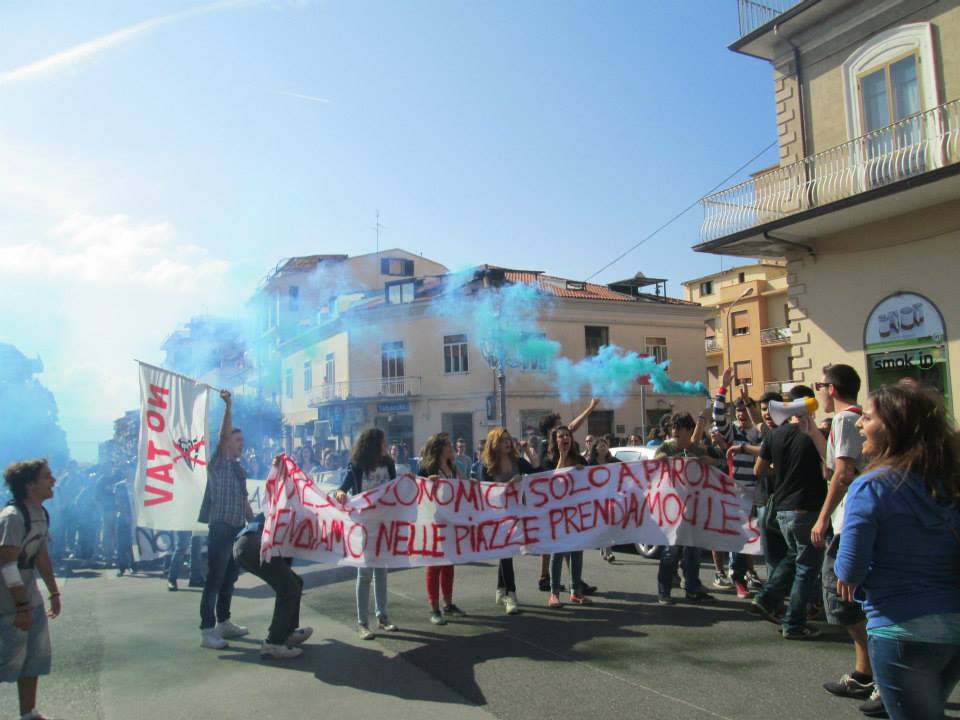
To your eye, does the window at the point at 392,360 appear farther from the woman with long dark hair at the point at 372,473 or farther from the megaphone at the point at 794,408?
the megaphone at the point at 794,408

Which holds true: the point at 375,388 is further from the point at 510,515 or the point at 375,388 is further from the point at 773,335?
the point at 510,515

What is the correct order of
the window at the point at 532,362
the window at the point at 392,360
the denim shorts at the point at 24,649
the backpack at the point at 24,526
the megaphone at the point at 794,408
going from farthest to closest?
the window at the point at 392,360
the window at the point at 532,362
the megaphone at the point at 794,408
the backpack at the point at 24,526
the denim shorts at the point at 24,649

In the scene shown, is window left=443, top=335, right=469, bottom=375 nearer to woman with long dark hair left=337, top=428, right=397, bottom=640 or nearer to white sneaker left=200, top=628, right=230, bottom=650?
woman with long dark hair left=337, top=428, right=397, bottom=640

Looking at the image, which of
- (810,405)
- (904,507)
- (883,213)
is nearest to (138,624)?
(810,405)

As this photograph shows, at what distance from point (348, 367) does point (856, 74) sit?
30124 millimetres

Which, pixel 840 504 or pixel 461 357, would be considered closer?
pixel 840 504

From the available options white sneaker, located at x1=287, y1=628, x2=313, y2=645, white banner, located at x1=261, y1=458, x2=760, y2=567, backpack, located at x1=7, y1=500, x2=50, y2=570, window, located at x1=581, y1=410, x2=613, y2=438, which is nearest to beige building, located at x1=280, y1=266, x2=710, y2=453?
window, located at x1=581, y1=410, x2=613, y2=438

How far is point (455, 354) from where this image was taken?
3894cm

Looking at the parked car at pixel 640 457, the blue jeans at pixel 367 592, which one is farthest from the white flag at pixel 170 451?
the parked car at pixel 640 457

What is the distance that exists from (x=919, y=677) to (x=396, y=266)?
4558 centimetres

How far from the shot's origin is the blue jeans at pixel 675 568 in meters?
7.67

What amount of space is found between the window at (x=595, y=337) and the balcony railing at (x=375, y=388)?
9091mm

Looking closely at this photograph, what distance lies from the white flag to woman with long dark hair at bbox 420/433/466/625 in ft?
7.05

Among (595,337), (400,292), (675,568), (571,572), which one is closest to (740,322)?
(595,337)
